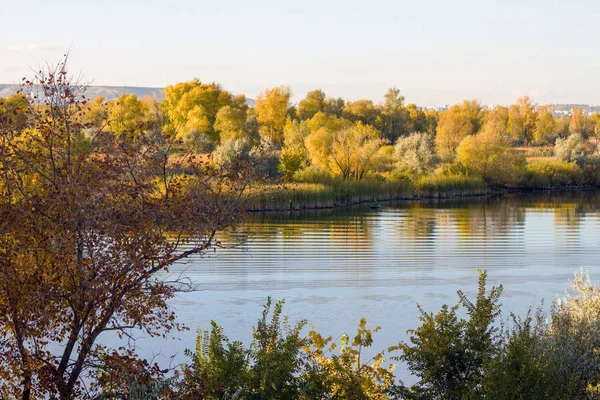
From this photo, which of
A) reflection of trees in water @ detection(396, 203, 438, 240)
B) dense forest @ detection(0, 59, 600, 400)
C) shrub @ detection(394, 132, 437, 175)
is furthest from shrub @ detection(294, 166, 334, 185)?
dense forest @ detection(0, 59, 600, 400)

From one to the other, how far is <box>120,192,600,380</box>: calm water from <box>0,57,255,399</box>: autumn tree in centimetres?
103

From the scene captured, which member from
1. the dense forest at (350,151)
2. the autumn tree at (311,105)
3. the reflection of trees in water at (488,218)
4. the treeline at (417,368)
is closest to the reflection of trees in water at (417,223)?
the reflection of trees in water at (488,218)

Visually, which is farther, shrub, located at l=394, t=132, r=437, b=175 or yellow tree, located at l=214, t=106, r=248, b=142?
yellow tree, located at l=214, t=106, r=248, b=142

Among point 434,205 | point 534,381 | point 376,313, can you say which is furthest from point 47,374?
point 434,205

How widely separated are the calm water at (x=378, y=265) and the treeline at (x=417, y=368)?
142 cm

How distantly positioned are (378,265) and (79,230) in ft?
62.3

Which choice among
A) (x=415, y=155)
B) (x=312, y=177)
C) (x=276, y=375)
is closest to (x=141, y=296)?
(x=276, y=375)

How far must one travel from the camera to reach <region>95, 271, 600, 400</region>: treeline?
323 inches

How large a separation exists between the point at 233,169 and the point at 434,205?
1676 inches

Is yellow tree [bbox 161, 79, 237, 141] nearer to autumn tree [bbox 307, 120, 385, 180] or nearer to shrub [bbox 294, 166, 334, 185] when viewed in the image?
autumn tree [bbox 307, 120, 385, 180]

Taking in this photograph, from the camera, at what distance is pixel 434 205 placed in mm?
50594

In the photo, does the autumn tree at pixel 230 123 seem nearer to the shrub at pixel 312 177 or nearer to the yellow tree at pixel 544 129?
the shrub at pixel 312 177

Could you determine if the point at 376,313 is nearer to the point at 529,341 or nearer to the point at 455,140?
the point at 529,341

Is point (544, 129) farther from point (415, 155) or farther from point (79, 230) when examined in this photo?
point (79, 230)
